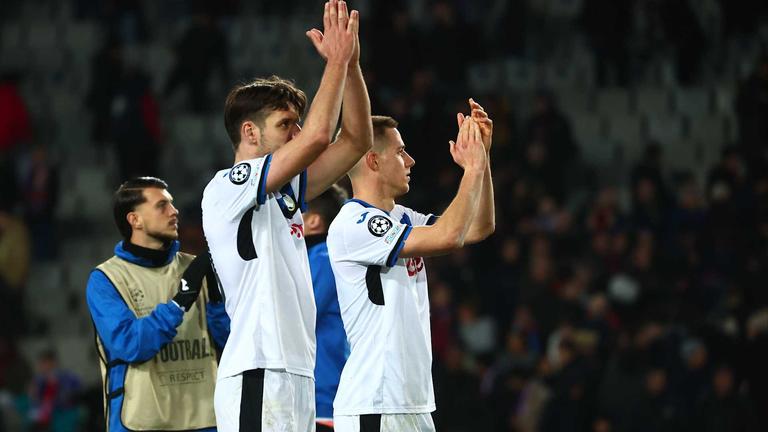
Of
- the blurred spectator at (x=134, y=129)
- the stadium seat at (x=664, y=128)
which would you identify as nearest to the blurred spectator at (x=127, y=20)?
the blurred spectator at (x=134, y=129)

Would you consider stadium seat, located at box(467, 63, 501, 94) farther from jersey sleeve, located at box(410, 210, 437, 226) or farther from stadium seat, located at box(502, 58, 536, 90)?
jersey sleeve, located at box(410, 210, 437, 226)

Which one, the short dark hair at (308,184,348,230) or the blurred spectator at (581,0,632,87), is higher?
the blurred spectator at (581,0,632,87)

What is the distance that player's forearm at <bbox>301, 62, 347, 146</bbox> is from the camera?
17.2ft

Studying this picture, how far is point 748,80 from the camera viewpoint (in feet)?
52.6

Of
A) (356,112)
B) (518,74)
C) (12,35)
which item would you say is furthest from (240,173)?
(12,35)

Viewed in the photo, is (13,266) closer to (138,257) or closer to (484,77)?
(484,77)

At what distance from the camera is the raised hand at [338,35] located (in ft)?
17.6

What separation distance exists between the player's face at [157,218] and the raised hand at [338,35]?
5.40 ft

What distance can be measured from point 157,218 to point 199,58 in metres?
11.9

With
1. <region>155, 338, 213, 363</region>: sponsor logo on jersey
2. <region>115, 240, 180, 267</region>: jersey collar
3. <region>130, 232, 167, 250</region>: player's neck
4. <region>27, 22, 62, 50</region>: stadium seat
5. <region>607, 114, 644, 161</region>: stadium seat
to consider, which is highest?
<region>27, 22, 62, 50</region>: stadium seat

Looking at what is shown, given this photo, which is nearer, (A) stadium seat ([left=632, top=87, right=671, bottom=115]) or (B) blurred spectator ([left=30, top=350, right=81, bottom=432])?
(B) blurred spectator ([left=30, top=350, right=81, bottom=432])

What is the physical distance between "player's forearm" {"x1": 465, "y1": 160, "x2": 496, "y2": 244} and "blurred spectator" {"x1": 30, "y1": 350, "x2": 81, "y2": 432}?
28.7ft

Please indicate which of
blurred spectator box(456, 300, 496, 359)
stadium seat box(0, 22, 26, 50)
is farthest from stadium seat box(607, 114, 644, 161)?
stadium seat box(0, 22, 26, 50)

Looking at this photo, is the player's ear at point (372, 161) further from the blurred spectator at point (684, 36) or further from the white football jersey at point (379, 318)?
the blurred spectator at point (684, 36)
